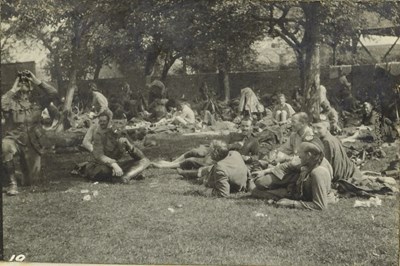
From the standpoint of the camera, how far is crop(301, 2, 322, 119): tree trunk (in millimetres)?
6172

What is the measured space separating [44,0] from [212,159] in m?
2.72

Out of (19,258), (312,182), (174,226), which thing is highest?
(312,182)

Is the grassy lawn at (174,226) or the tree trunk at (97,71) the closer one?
the grassy lawn at (174,226)

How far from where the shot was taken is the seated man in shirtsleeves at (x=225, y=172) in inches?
245

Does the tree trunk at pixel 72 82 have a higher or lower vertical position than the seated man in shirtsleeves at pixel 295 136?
higher

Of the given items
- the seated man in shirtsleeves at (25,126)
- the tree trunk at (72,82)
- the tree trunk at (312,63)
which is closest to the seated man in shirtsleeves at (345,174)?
the tree trunk at (312,63)

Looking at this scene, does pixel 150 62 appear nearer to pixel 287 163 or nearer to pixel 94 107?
pixel 94 107

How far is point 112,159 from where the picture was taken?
6.48 metres

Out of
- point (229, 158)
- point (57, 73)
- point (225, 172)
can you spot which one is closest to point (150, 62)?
point (57, 73)

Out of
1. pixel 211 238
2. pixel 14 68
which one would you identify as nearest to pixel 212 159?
pixel 211 238

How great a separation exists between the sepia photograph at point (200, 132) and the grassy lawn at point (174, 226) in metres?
0.02

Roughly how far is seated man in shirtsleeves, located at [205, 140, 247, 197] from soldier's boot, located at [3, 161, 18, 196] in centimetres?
231

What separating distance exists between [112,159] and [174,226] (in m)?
1.09

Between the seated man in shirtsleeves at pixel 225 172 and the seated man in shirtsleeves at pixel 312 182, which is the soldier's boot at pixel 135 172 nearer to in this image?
the seated man in shirtsleeves at pixel 225 172
